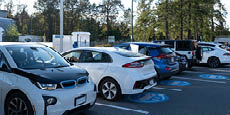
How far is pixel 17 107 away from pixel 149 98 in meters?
3.65

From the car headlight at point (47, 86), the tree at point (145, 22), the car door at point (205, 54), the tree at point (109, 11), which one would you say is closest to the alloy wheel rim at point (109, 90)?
the car headlight at point (47, 86)

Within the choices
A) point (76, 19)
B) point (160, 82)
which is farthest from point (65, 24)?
point (160, 82)

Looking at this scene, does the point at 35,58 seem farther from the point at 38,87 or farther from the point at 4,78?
the point at 38,87

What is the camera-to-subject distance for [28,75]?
12.8 ft

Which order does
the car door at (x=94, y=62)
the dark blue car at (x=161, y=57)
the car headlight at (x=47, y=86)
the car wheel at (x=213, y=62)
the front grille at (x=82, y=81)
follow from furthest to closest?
the car wheel at (x=213, y=62) → the dark blue car at (x=161, y=57) → the car door at (x=94, y=62) → the front grille at (x=82, y=81) → the car headlight at (x=47, y=86)

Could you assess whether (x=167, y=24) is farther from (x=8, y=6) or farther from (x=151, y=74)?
(x=8, y=6)

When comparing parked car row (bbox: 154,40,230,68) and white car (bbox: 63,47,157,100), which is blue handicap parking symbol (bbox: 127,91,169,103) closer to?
white car (bbox: 63,47,157,100)

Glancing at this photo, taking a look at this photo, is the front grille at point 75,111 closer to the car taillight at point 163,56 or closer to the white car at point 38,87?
the white car at point 38,87

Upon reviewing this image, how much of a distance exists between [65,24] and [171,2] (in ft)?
142

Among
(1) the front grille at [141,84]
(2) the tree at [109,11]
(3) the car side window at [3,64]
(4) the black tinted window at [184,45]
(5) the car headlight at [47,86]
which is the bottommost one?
(1) the front grille at [141,84]

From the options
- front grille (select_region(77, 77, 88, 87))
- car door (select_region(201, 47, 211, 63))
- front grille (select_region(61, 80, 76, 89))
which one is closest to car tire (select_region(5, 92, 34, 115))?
front grille (select_region(61, 80, 76, 89))

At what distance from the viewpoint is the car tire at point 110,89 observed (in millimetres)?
5801

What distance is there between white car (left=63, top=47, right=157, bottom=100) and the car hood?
1.42m

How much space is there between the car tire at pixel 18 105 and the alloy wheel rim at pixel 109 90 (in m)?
2.51
